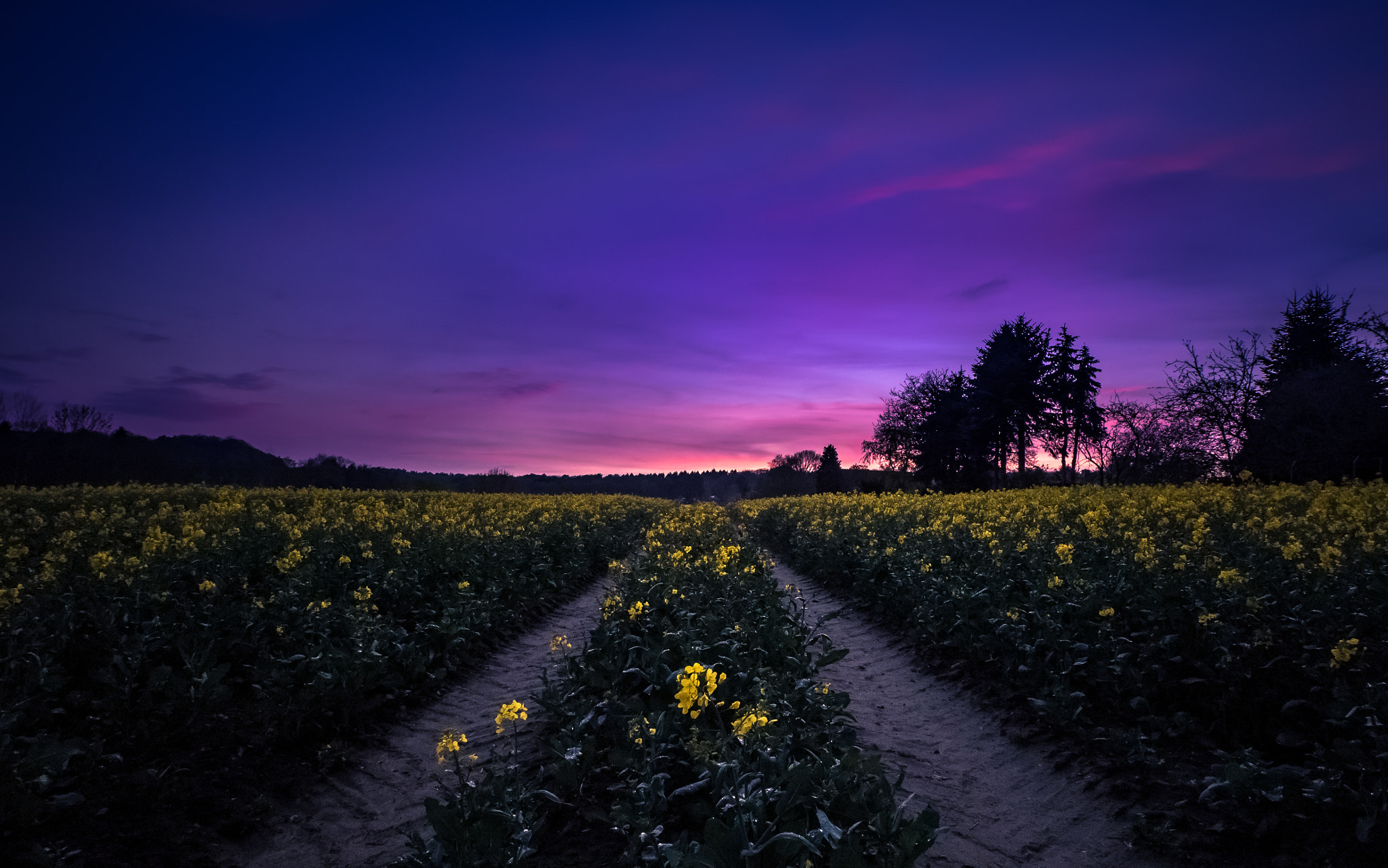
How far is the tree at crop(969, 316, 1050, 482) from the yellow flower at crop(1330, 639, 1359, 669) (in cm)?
4296

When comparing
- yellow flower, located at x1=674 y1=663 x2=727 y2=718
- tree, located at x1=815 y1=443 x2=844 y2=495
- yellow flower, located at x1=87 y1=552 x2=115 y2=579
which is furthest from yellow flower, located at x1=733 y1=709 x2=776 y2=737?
tree, located at x1=815 y1=443 x2=844 y2=495

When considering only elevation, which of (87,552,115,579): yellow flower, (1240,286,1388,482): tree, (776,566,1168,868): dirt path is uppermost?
(1240,286,1388,482): tree

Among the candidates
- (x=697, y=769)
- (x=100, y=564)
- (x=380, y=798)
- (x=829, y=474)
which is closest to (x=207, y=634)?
(x=100, y=564)

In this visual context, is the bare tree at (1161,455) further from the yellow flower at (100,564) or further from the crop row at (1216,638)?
the yellow flower at (100,564)

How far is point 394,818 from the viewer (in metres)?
4.17

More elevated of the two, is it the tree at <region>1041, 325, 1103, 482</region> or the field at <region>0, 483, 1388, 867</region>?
the tree at <region>1041, 325, 1103, 482</region>

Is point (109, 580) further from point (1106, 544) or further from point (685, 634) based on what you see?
point (1106, 544)

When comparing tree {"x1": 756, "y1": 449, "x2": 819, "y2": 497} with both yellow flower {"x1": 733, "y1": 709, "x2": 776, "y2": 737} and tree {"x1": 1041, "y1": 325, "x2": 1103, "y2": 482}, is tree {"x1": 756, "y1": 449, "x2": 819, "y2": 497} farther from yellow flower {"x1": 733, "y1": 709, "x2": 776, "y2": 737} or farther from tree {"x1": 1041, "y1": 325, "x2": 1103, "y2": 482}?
yellow flower {"x1": 733, "y1": 709, "x2": 776, "y2": 737}

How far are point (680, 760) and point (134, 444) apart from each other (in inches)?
1983

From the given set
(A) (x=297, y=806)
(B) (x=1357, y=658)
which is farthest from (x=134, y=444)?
(B) (x=1357, y=658)

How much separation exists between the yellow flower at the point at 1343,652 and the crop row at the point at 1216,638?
0.03 feet

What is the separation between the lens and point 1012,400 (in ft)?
141

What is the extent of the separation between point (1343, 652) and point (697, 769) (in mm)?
3906

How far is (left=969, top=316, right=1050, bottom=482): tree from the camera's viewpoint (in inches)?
1705
